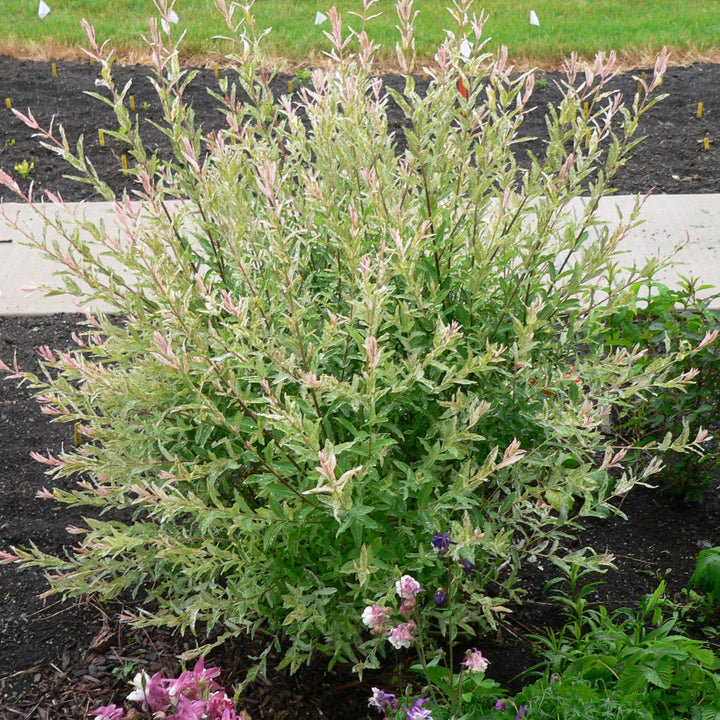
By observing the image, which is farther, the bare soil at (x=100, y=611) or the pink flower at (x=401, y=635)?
the bare soil at (x=100, y=611)

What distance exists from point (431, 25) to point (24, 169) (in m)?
4.98

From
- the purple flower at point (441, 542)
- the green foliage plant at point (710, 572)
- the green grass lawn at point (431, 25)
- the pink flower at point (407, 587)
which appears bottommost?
the green foliage plant at point (710, 572)

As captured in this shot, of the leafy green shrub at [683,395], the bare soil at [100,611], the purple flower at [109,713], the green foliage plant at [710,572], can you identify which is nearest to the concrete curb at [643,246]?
the bare soil at [100,611]

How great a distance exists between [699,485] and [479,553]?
1.32 meters

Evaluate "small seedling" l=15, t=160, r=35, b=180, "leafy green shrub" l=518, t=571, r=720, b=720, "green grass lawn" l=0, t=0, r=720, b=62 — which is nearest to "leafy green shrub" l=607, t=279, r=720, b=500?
"leafy green shrub" l=518, t=571, r=720, b=720

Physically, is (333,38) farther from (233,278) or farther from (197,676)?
(197,676)

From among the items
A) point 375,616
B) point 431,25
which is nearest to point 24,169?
point 431,25

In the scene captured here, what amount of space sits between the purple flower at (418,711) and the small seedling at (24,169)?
16.9 ft

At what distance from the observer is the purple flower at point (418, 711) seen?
7.00ft

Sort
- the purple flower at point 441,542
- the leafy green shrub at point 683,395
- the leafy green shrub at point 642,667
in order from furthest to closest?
the leafy green shrub at point 683,395, the leafy green shrub at point 642,667, the purple flower at point 441,542

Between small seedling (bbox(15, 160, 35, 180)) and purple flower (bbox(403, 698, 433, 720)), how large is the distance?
515 centimetres

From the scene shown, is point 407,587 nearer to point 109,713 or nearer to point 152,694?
point 152,694

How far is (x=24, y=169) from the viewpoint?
20.5ft

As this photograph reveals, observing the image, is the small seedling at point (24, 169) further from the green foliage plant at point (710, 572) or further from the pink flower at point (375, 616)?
the green foliage plant at point (710, 572)
